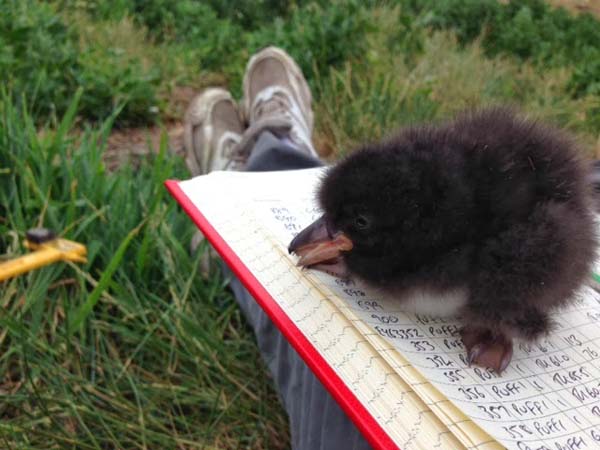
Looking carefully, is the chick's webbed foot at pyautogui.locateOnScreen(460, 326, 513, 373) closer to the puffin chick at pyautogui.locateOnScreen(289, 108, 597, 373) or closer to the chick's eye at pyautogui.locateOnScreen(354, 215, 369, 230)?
the puffin chick at pyautogui.locateOnScreen(289, 108, 597, 373)

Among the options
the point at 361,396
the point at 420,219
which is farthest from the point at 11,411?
the point at 420,219

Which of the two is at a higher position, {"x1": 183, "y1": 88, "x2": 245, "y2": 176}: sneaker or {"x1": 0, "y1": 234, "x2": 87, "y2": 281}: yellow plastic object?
{"x1": 0, "y1": 234, "x2": 87, "y2": 281}: yellow plastic object

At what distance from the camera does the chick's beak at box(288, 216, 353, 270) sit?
1260 mm

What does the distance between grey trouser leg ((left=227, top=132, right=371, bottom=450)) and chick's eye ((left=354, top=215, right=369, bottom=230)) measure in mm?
400

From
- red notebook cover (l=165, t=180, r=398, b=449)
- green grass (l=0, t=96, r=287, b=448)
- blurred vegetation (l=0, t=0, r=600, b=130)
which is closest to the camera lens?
red notebook cover (l=165, t=180, r=398, b=449)

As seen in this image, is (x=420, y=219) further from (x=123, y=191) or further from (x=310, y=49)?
(x=310, y=49)

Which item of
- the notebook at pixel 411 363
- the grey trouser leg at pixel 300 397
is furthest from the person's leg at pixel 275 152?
the notebook at pixel 411 363

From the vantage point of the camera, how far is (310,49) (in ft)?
13.3

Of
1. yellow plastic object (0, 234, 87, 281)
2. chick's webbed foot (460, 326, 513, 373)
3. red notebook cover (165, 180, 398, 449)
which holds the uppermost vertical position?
chick's webbed foot (460, 326, 513, 373)

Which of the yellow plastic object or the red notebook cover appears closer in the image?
the red notebook cover

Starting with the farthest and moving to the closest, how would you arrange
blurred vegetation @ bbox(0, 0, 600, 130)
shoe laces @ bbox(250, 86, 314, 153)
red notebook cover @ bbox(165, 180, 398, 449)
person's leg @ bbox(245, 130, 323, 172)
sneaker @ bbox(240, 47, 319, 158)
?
blurred vegetation @ bbox(0, 0, 600, 130) < shoe laces @ bbox(250, 86, 314, 153) < sneaker @ bbox(240, 47, 319, 158) < person's leg @ bbox(245, 130, 323, 172) < red notebook cover @ bbox(165, 180, 398, 449)

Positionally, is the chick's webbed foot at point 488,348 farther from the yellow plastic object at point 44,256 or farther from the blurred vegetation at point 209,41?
the blurred vegetation at point 209,41

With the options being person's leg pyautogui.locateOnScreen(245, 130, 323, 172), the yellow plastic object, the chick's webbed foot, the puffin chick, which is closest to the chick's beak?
the puffin chick

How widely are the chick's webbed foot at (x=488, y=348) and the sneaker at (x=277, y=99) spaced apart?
1.49 m
